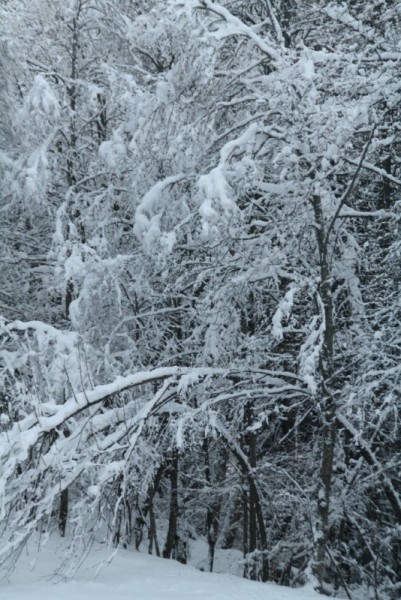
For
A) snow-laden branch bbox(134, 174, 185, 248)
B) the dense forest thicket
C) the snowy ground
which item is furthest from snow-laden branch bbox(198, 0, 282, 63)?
the snowy ground

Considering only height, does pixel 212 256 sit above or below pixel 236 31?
below

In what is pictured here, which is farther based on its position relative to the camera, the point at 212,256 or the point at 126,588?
the point at 212,256

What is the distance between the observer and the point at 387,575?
880cm

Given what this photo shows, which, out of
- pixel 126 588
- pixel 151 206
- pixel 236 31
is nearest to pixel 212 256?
pixel 151 206

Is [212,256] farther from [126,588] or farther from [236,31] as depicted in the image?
[126,588]

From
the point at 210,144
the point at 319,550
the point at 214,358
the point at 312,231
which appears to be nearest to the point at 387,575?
the point at 319,550

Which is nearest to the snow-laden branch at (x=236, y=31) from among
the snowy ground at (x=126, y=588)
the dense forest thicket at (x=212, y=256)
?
the dense forest thicket at (x=212, y=256)

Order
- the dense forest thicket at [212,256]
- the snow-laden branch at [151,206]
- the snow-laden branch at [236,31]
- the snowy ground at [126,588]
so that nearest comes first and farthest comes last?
the snowy ground at [126,588] < the dense forest thicket at [212,256] < the snow-laden branch at [236,31] < the snow-laden branch at [151,206]

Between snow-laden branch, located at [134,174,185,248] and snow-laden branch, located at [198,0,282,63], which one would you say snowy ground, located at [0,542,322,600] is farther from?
snow-laden branch, located at [198,0,282,63]

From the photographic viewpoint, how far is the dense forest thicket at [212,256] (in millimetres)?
5680

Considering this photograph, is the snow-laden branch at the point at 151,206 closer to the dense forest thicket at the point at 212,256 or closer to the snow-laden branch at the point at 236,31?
the dense forest thicket at the point at 212,256

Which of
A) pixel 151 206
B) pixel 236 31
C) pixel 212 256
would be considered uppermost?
pixel 236 31

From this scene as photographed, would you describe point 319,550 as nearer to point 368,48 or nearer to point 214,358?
point 214,358

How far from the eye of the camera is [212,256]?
8.32m
